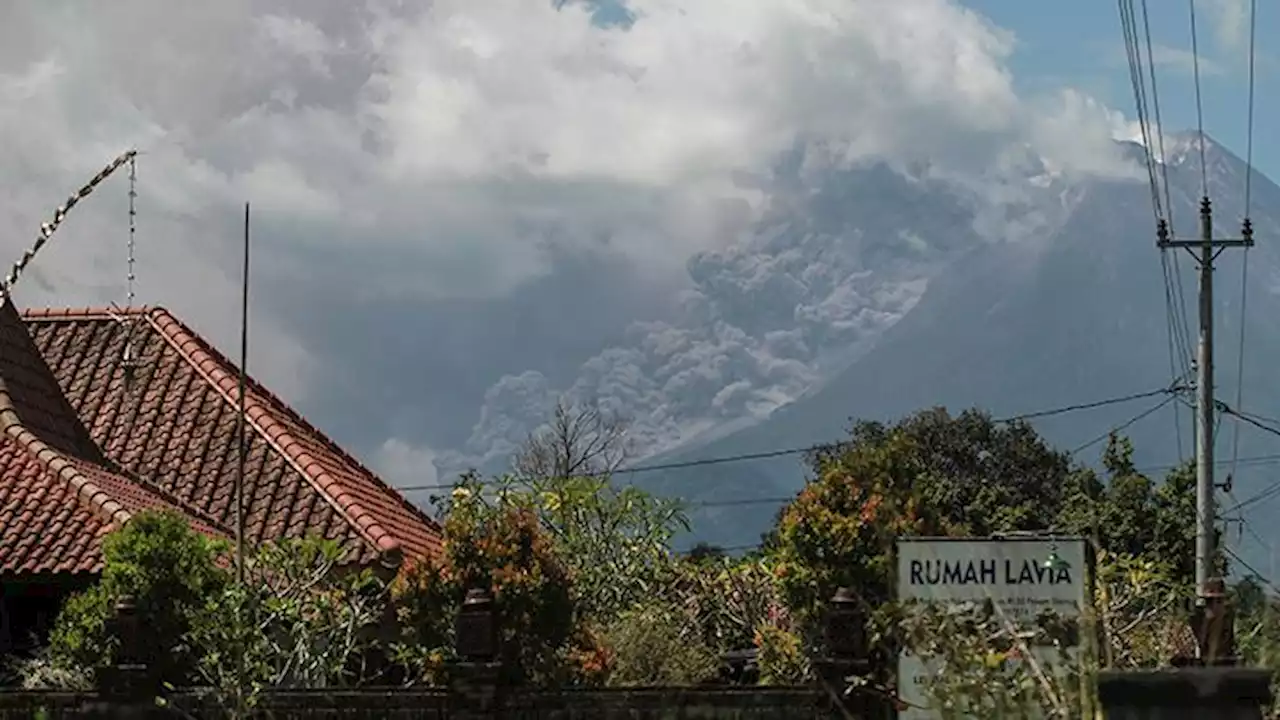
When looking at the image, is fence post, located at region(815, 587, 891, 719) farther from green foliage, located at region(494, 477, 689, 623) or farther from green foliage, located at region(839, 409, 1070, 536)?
green foliage, located at region(839, 409, 1070, 536)

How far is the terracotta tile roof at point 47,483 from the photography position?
18.1 m

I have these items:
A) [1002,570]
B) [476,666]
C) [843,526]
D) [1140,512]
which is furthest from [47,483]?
[1140,512]

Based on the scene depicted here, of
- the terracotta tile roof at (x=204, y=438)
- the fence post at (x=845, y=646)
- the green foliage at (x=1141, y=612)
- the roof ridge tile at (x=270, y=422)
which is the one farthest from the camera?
the terracotta tile roof at (x=204, y=438)

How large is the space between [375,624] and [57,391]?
7.03m

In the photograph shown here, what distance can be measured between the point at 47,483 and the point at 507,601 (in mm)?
5944

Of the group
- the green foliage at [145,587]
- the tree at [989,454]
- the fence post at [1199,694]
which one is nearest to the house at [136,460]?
the green foliage at [145,587]

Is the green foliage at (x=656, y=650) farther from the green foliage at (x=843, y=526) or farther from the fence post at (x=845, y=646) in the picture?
the fence post at (x=845, y=646)

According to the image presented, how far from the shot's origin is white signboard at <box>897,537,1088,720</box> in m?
11.6

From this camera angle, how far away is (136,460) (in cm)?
2220

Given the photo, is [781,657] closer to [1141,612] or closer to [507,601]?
[507,601]

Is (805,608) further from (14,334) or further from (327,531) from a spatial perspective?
(14,334)

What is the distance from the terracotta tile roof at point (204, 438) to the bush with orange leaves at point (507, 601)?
3.04 metres

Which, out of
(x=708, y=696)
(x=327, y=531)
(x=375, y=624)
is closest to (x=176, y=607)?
(x=375, y=624)

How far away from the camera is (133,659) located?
1351 centimetres
